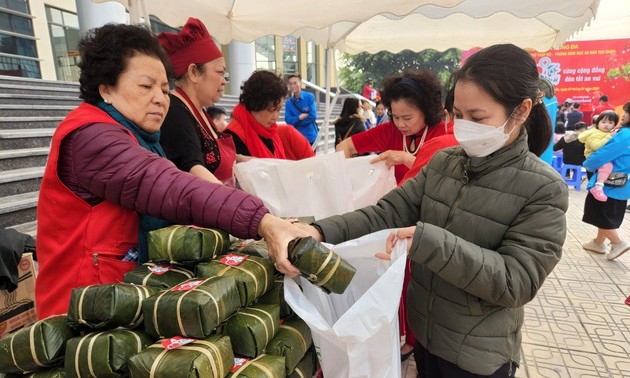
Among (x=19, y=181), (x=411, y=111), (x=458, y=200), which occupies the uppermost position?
(x=411, y=111)

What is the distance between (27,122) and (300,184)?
13.6ft

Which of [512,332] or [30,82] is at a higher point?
[30,82]

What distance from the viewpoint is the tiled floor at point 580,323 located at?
239 centimetres

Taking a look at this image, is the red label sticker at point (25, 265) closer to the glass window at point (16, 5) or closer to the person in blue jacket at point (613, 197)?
the person in blue jacket at point (613, 197)

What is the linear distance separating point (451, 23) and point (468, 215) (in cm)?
408

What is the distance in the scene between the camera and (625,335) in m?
2.71

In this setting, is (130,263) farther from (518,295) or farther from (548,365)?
(548,365)

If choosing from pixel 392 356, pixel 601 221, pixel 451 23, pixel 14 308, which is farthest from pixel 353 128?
pixel 392 356

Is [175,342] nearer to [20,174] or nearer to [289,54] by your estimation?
[20,174]

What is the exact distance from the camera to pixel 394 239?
1.12 metres

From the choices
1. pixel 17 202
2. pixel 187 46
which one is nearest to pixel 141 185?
pixel 187 46

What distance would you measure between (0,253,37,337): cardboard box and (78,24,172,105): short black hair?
4.71ft

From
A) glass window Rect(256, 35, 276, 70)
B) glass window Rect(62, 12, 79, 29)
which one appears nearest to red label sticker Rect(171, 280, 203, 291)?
glass window Rect(62, 12, 79, 29)

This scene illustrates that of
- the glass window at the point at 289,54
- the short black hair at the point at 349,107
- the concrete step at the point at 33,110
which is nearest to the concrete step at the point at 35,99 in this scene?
the concrete step at the point at 33,110
